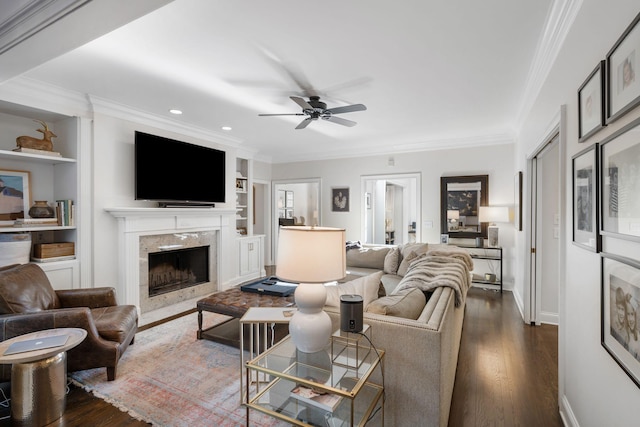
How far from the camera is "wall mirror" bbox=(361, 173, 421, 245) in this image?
6.20 meters

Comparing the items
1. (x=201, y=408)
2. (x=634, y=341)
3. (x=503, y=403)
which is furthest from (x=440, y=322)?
(x=201, y=408)

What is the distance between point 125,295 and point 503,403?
396 cm

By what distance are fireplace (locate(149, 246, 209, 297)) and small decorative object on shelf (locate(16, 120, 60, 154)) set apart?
1684 millimetres

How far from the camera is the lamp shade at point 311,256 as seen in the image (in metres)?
1.56

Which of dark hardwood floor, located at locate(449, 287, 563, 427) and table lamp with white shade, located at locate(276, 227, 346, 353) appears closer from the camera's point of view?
table lamp with white shade, located at locate(276, 227, 346, 353)

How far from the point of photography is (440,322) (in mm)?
1621

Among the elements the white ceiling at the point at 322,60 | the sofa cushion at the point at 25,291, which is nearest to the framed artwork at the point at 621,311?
the white ceiling at the point at 322,60

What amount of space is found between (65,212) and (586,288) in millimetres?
4546

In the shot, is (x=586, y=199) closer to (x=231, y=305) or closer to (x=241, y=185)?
(x=231, y=305)

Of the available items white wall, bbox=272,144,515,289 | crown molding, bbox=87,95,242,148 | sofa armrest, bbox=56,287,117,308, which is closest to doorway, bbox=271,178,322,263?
white wall, bbox=272,144,515,289

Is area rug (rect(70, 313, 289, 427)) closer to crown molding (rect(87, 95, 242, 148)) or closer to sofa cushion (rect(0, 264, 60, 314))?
sofa cushion (rect(0, 264, 60, 314))

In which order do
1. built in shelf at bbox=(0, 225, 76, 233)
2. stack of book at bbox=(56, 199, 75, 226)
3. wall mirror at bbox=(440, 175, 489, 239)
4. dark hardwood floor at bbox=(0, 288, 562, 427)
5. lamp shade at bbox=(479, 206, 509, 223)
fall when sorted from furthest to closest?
wall mirror at bbox=(440, 175, 489, 239), lamp shade at bbox=(479, 206, 509, 223), stack of book at bbox=(56, 199, 75, 226), built in shelf at bbox=(0, 225, 76, 233), dark hardwood floor at bbox=(0, 288, 562, 427)

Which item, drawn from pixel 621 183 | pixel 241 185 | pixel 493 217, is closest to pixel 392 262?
pixel 493 217

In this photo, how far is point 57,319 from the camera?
2.21 meters
